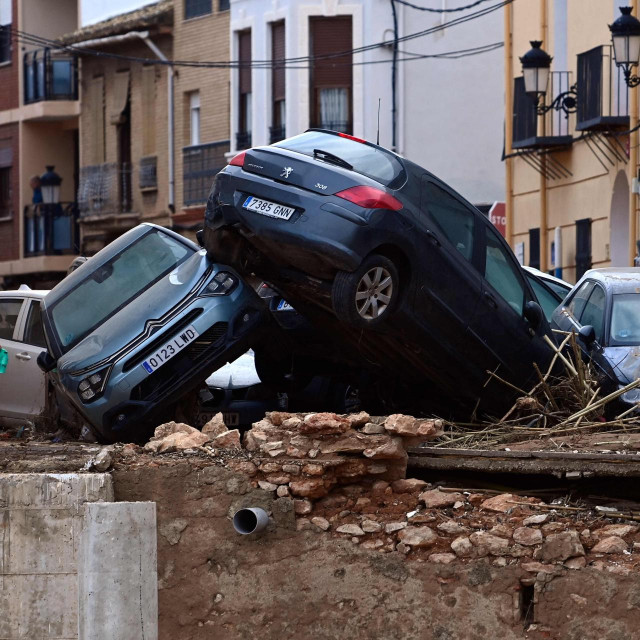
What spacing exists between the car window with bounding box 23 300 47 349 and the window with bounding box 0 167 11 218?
33926 mm

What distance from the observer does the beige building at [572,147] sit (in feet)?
83.3

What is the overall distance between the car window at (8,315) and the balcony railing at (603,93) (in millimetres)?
10958

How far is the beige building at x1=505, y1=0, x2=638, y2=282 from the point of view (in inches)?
999

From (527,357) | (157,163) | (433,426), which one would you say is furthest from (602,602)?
(157,163)

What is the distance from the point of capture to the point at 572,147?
2809cm

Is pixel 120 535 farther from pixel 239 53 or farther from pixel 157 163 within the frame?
pixel 157 163

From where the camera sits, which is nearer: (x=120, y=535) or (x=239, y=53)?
(x=120, y=535)

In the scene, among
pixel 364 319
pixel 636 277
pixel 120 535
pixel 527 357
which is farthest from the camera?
pixel 636 277

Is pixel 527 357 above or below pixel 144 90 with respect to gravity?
below

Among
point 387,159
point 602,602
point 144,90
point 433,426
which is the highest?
point 144,90

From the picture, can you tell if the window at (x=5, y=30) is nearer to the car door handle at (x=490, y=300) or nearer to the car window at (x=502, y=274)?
the car window at (x=502, y=274)

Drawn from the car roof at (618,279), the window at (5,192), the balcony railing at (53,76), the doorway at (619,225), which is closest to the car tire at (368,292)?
the car roof at (618,279)

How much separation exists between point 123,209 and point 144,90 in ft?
10.4

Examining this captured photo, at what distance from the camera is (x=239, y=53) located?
3997 cm
